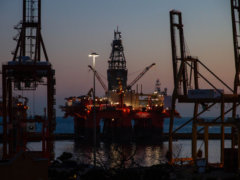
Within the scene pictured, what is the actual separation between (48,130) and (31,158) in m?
25.4

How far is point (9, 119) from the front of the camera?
2202 inches

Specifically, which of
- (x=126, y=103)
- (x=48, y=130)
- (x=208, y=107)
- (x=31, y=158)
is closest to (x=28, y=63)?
(x=48, y=130)

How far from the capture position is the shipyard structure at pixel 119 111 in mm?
115688

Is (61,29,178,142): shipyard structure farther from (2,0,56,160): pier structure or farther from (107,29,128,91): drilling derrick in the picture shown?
(2,0,56,160): pier structure

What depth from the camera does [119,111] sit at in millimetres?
115625

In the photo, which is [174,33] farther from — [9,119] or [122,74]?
[122,74]

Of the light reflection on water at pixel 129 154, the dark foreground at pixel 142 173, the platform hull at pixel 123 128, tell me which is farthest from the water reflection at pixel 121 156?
the platform hull at pixel 123 128

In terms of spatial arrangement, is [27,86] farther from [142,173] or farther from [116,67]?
[116,67]

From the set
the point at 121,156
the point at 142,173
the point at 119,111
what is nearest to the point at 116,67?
the point at 119,111

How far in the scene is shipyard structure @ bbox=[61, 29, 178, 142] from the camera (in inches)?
4555

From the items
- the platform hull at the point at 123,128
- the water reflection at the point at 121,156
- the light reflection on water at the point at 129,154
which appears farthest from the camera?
the platform hull at the point at 123,128

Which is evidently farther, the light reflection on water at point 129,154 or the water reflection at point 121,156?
the light reflection on water at point 129,154

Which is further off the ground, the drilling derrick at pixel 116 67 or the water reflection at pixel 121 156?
the drilling derrick at pixel 116 67

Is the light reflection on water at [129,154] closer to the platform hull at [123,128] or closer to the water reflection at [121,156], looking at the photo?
the water reflection at [121,156]
